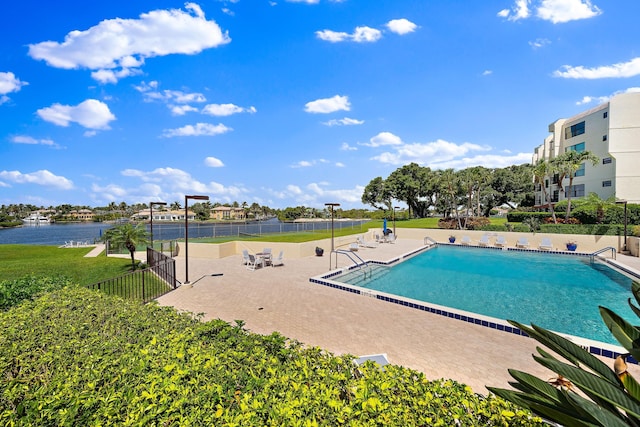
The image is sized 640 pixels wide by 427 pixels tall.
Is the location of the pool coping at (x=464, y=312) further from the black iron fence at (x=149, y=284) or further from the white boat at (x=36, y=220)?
the white boat at (x=36, y=220)

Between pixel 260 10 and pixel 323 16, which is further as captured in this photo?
pixel 323 16

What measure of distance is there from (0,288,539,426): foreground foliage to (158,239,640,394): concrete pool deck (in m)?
1.98

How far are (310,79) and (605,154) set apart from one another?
3079cm

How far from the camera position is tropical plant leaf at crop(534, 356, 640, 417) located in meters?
1.22

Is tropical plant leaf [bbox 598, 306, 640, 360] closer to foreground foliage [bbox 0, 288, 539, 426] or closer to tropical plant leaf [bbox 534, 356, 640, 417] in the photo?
tropical plant leaf [bbox 534, 356, 640, 417]

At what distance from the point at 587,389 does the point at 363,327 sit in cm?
559

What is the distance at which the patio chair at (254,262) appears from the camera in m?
13.3

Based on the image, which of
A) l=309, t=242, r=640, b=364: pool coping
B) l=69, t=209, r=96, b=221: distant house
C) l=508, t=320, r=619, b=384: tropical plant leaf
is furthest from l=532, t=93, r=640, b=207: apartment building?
l=69, t=209, r=96, b=221: distant house

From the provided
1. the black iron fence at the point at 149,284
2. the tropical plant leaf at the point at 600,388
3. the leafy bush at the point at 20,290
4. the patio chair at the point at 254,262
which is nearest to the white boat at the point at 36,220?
the black iron fence at the point at 149,284

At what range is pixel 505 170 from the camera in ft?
160

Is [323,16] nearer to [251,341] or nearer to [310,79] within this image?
[310,79]

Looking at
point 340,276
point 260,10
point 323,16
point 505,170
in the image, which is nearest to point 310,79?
point 323,16

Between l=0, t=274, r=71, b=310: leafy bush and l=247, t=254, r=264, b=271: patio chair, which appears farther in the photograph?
l=247, t=254, r=264, b=271: patio chair

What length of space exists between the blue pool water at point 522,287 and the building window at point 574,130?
2331 cm
